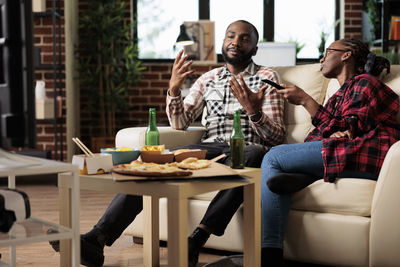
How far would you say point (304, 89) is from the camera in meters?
2.79

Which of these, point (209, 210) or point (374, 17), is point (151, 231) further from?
point (374, 17)

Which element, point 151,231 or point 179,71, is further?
point 179,71

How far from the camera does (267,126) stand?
2506 millimetres

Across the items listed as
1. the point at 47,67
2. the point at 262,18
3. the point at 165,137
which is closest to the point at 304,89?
the point at 165,137

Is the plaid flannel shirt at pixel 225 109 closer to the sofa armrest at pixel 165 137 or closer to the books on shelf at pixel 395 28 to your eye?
the sofa armrest at pixel 165 137

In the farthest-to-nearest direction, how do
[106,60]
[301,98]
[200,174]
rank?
[106,60], [301,98], [200,174]

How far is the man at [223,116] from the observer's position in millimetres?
2102

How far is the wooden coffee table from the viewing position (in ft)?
4.98

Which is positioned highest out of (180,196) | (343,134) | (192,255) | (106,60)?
(106,60)

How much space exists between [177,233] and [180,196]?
4.0 inches

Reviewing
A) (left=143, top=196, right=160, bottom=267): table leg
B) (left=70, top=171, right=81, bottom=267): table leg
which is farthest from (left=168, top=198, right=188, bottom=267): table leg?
(left=143, top=196, right=160, bottom=267): table leg

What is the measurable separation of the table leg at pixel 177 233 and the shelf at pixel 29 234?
29 centimetres

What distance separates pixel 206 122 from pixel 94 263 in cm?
100

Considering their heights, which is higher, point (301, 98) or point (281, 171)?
point (301, 98)
